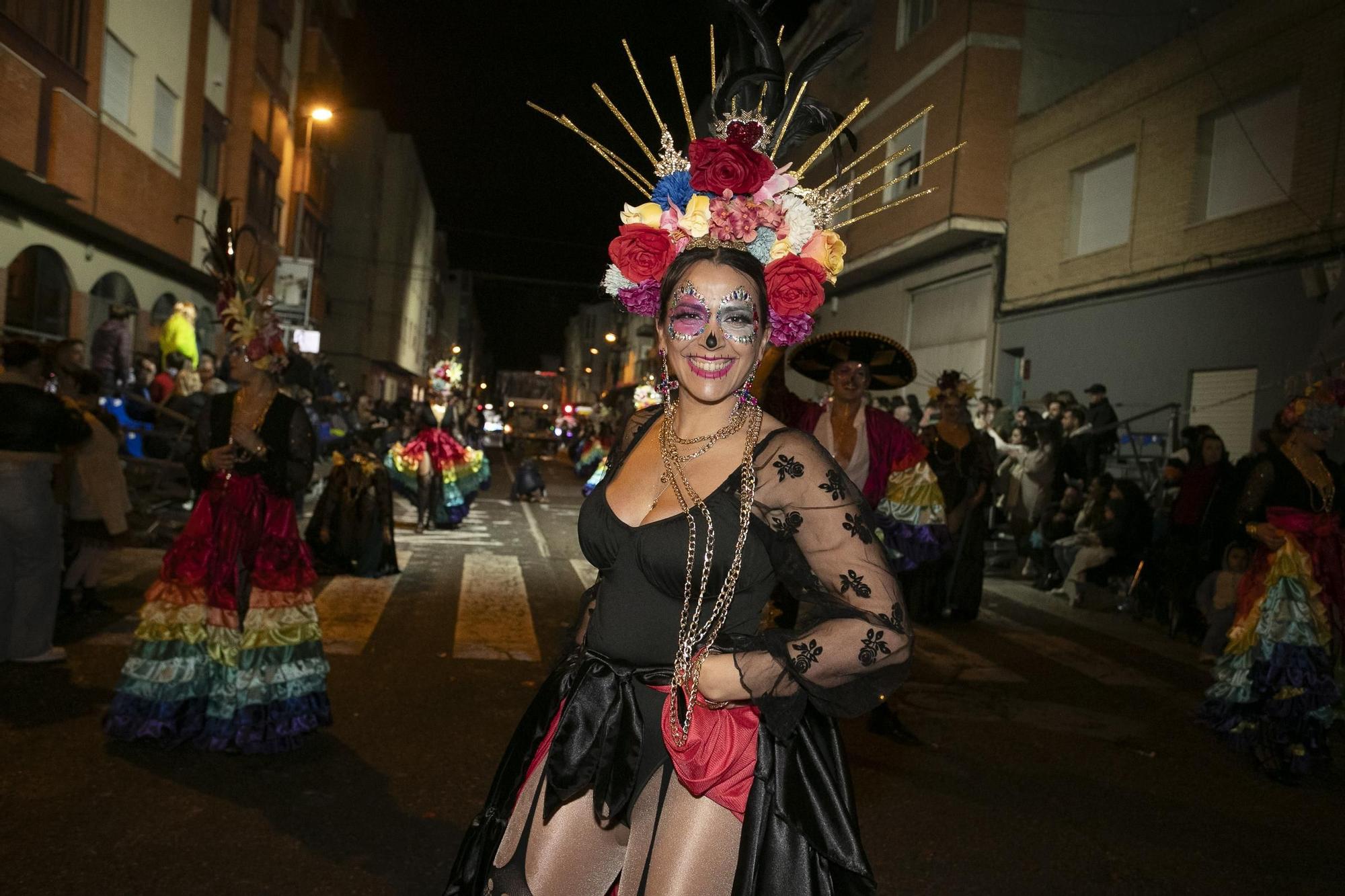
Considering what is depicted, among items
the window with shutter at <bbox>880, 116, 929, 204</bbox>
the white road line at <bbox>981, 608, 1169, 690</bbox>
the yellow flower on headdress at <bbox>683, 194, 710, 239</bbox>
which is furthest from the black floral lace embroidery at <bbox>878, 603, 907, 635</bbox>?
the window with shutter at <bbox>880, 116, 929, 204</bbox>

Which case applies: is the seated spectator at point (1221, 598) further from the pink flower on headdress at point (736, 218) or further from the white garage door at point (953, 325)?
the white garage door at point (953, 325)

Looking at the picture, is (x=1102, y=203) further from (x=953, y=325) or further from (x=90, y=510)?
(x=90, y=510)

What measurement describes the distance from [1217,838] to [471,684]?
14.0 feet

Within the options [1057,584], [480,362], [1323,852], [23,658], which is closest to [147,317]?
[23,658]

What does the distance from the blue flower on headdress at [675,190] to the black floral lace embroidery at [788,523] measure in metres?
0.92

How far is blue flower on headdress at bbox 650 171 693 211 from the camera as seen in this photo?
2.78 meters

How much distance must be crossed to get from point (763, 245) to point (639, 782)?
139cm

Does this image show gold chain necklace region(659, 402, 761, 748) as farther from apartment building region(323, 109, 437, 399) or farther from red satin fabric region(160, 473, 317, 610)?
apartment building region(323, 109, 437, 399)

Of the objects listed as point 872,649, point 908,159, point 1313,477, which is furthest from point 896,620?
point 908,159

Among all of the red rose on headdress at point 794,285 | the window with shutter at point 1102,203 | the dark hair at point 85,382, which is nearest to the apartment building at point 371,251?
the window with shutter at point 1102,203

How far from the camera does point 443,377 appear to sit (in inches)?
588

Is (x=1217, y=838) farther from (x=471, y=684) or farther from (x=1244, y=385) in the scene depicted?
(x=1244, y=385)

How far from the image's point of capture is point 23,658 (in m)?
6.37

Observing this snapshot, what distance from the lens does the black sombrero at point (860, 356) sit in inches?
253
